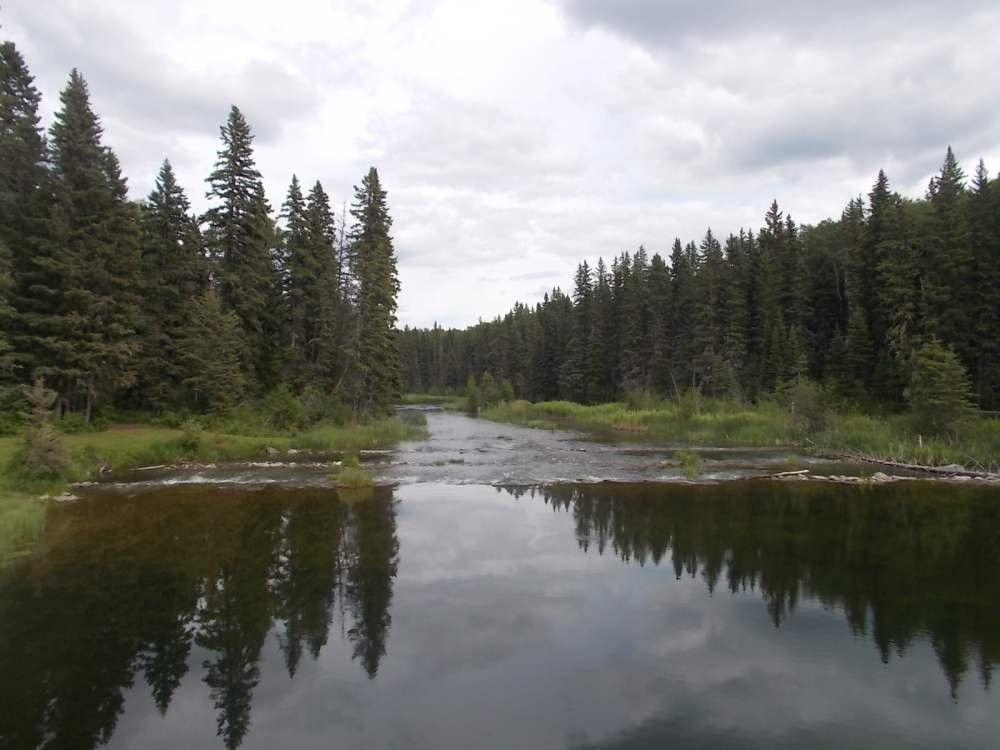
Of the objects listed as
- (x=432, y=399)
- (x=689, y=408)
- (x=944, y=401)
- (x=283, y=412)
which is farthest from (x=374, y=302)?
(x=432, y=399)

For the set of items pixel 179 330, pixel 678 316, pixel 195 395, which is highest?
pixel 678 316

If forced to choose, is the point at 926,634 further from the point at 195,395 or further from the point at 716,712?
the point at 195,395

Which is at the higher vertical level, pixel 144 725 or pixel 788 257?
pixel 788 257

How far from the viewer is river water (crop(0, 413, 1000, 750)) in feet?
27.2

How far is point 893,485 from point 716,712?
68.1 ft

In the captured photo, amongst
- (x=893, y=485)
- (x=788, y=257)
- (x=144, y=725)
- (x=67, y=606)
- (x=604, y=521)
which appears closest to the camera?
(x=144, y=725)

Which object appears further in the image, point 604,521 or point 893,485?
point 893,485

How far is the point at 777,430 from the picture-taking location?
4188 centimetres

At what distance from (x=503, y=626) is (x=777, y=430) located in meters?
35.4

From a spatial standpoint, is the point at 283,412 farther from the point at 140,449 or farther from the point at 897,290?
the point at 897,290

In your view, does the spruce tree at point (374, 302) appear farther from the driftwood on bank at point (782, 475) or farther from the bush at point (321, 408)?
the driftwood on bank at point (782, 475)

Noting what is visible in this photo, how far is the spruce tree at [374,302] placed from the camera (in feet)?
148

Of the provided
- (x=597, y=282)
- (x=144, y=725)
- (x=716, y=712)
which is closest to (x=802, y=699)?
(x=716, y=712)

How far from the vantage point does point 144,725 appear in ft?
26.9
